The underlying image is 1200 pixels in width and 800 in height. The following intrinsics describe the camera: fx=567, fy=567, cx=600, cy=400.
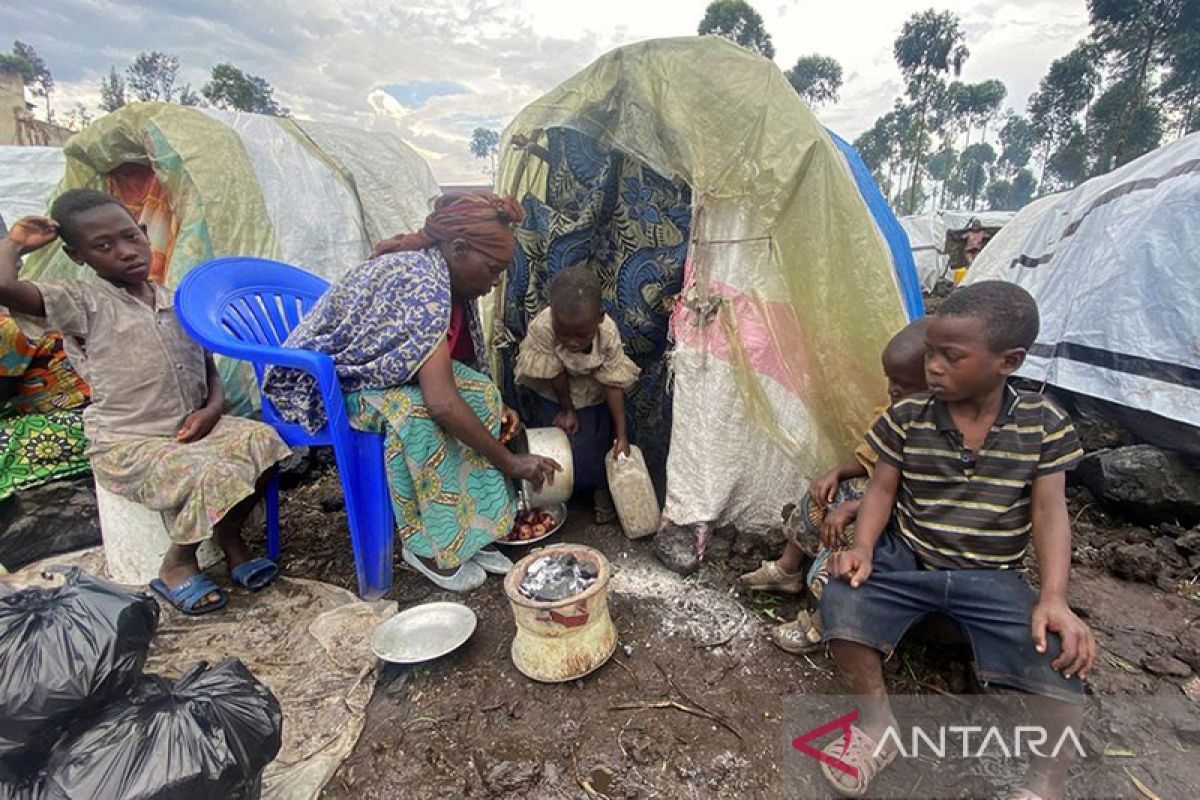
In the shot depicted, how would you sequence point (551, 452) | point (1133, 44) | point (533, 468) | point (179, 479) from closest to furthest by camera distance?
point (179, 479), point (533, 468), point (551, 452), point (1133, 44)

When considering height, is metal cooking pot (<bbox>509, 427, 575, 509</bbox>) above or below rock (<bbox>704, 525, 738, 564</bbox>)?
above

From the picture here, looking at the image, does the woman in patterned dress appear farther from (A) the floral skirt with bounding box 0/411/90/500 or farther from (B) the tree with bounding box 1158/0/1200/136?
(B) the tree with bounding box 1158/0/1200/136

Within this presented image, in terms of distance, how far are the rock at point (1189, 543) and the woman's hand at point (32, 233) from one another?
4.75 m

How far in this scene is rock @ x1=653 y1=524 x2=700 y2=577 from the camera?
240 cm

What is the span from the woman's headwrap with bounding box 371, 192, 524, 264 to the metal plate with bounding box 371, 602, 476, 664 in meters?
1.35

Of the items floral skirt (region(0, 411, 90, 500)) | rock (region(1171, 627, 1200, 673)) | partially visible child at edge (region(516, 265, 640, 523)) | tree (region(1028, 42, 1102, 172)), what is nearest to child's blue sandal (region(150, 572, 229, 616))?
floral skirt (region(0, 411, 90, 500))

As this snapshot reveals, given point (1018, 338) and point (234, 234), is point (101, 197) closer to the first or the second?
point (234, 234)

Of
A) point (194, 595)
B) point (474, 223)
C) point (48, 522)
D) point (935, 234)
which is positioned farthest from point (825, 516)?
point (935, 234)

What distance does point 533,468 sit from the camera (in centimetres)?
232

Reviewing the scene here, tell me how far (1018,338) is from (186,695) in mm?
2179

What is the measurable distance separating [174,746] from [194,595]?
123cm

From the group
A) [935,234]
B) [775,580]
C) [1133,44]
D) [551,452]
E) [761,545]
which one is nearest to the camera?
[775,580]

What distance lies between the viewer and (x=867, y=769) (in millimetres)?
1453

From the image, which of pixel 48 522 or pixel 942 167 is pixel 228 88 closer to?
pixel 48 522
